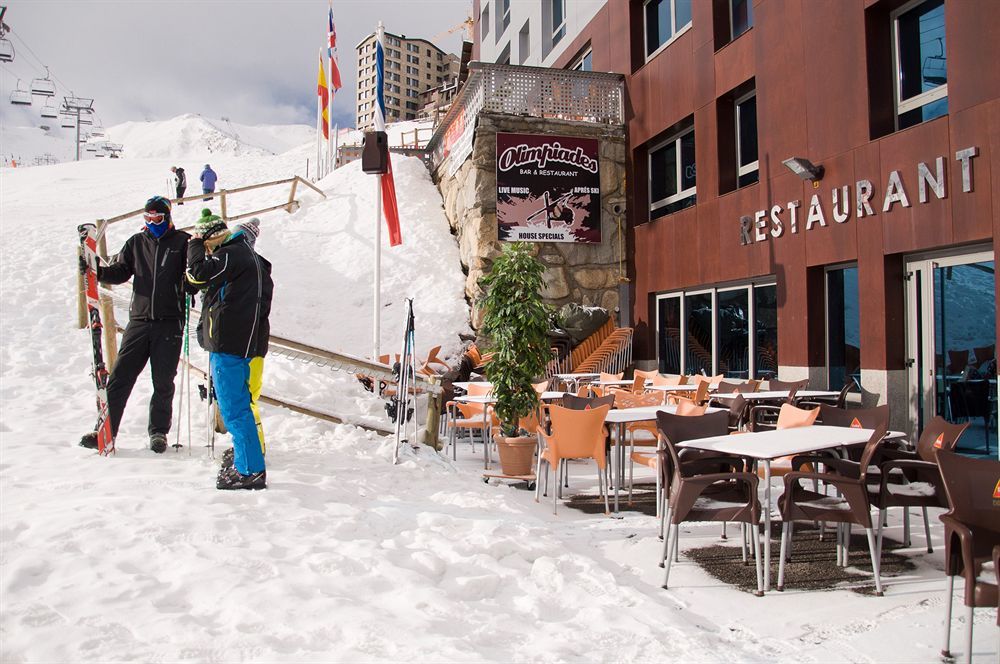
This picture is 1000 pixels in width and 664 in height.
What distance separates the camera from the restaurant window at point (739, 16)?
10.7 metres

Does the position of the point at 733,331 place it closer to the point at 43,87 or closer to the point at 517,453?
the point at 517,453

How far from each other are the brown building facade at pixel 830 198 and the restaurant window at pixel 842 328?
26 mm

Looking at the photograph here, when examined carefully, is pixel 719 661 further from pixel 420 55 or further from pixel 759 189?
pixel 420 55

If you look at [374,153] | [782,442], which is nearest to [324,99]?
[374,153]

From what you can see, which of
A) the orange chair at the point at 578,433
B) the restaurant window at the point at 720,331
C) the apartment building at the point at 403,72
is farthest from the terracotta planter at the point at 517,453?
the apartment building at the point at 403,72

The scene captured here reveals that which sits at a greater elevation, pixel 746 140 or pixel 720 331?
pixel 746 140

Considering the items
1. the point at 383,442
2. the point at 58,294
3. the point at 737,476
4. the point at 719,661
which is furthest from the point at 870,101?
the point at 58,294

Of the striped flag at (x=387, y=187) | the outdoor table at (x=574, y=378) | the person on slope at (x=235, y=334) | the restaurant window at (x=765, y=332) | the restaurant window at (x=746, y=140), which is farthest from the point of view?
the striped flag at (x=387, y=187)

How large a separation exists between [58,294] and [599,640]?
11.4 meters

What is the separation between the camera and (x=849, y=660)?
2.81 meters

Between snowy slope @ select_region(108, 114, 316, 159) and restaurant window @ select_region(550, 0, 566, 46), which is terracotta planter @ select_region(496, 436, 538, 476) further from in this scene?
snowy slope @ select_region(108, 114, 316, 159)

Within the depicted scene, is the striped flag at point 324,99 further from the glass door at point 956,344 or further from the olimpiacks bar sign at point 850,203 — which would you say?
the glass door at point 956,344

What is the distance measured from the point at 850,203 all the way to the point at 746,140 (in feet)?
10.5

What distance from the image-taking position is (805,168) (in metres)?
8.53
